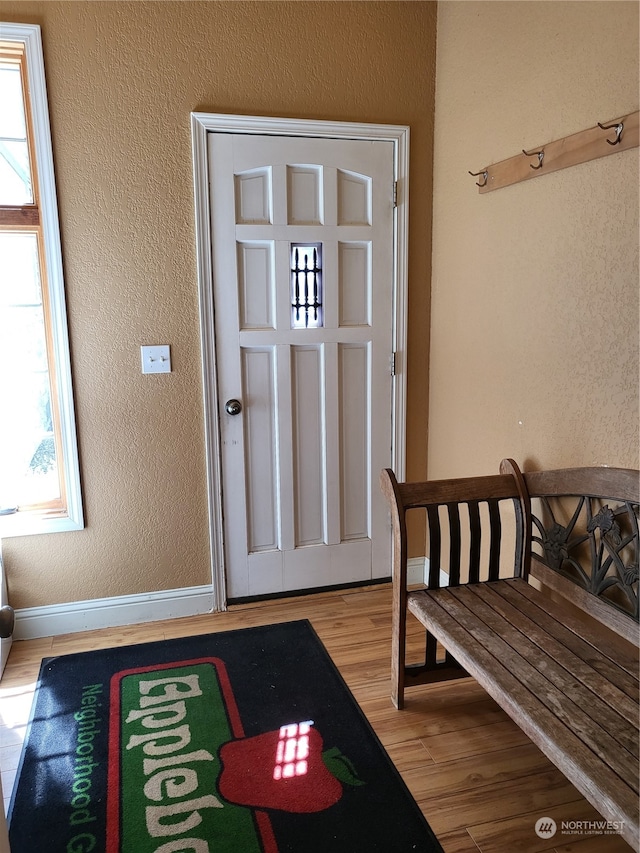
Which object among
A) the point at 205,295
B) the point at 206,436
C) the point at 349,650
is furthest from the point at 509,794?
the point at 205,295

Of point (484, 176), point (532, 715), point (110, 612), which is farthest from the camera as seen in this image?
point (110, 612)

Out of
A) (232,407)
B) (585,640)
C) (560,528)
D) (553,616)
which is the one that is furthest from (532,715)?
(232,407)

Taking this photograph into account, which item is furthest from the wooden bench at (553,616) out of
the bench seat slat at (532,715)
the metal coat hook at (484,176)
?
the metal coat hook at (484,176)

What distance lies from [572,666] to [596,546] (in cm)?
43

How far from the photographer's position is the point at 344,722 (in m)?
2.14

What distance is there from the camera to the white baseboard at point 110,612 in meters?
2.74

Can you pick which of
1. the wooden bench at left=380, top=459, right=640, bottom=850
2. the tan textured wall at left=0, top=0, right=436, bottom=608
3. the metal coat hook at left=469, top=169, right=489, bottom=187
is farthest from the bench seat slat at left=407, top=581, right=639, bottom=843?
the metal coat hook at left=469, top=169, right=489, bottom=187

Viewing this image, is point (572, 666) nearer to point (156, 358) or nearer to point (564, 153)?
point (564, 153)

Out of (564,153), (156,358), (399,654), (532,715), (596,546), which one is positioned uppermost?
(564,153)

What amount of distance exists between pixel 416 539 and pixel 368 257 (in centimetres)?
139

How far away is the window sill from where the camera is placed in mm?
2664

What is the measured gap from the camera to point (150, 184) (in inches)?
104

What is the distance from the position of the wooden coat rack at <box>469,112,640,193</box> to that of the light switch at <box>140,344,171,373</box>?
143 centimetres

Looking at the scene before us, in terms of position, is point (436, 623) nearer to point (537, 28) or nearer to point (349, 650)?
point (349, 650)
